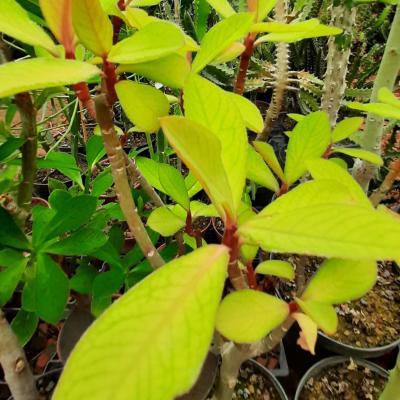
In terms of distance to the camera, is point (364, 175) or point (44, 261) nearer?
point (44, 261)

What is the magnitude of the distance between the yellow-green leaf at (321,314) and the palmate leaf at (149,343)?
12 cm

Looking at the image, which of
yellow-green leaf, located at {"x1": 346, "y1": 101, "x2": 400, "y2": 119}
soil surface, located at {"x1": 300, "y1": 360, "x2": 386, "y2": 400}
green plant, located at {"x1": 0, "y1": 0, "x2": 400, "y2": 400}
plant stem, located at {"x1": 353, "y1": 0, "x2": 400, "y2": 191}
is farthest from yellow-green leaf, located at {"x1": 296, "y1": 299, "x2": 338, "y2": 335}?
soil surface, located at {"x1": 300, "y1": 360, "x2": 386, "y2": 400}

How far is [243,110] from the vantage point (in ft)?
1.36

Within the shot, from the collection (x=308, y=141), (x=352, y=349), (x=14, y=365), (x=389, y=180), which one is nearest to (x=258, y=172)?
(x=308, y=141)

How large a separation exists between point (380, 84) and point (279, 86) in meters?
0.22

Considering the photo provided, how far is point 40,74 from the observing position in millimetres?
247

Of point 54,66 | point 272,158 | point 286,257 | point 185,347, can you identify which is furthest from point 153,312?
point 286,257

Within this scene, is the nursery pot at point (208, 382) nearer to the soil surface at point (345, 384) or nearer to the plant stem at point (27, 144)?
the soil surface at point (345, 384)

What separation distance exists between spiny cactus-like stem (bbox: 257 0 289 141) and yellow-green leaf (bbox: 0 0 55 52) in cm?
45

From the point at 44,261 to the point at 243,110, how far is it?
384 millimetres

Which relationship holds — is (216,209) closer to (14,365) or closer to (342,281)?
(342,281)

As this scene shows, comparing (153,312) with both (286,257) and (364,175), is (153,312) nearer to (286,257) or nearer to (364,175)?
(364,175)

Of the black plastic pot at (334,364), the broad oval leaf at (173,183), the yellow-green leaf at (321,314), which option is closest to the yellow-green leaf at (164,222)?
the broad oval leaf at (173,183)

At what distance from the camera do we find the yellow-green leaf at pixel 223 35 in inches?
12.7
